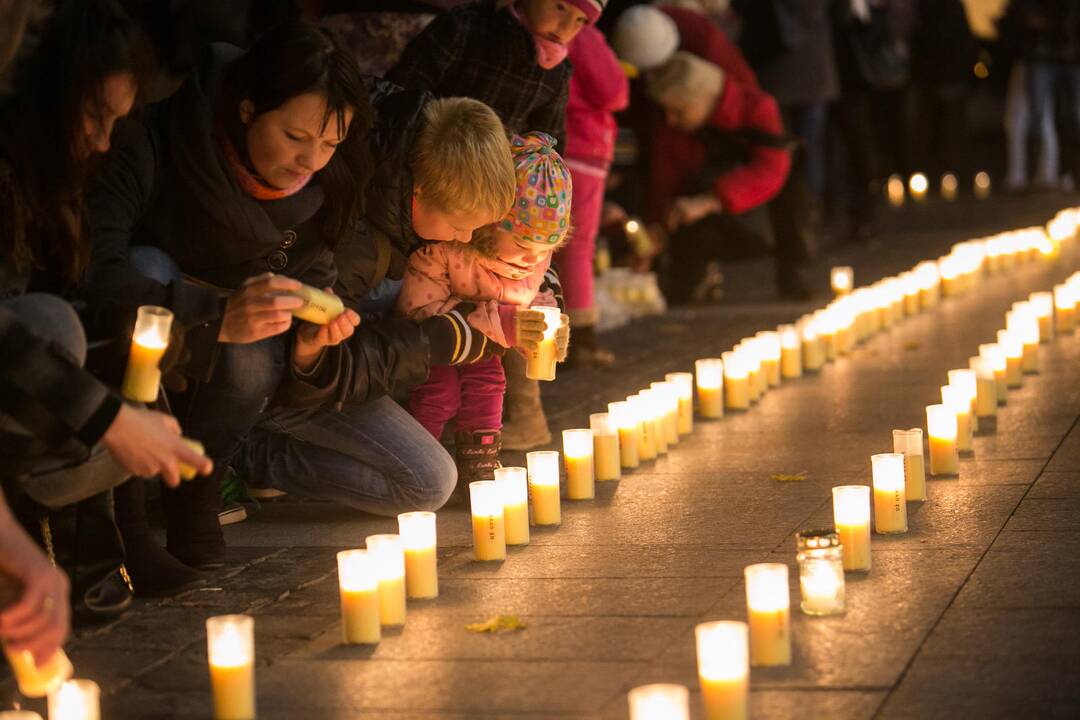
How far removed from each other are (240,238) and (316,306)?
472 millimetres

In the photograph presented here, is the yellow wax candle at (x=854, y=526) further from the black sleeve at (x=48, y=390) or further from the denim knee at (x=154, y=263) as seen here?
the black sleeve at (x=48, y=390)

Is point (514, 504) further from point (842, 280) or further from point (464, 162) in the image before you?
point (842, 280)

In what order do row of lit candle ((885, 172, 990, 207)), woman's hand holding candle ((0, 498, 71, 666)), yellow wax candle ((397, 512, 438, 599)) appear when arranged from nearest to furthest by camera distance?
woman's hand holding candle ((0, 498, 71, 666)), yellow wax candle ((397, 512, 438, 599)), row of lit candle ((885, 172, 990, 207))

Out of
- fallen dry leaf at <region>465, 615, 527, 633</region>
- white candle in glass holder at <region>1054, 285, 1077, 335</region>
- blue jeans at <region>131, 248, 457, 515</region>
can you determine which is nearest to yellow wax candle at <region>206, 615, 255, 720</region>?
fallen dry leaf at <region>465, 615, 527, 633</region>

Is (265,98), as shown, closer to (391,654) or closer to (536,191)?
(536,191)

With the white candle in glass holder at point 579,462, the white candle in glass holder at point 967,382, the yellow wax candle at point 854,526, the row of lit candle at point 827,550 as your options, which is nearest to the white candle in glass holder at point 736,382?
the row of lit candle at point 827,550

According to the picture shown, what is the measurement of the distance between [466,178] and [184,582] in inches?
52.6

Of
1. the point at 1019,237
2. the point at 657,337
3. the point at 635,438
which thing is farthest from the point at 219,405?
the point at 1019,237

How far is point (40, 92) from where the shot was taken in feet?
13.3

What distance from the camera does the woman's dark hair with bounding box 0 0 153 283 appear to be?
158 inches

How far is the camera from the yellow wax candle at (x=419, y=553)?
439 centimetres

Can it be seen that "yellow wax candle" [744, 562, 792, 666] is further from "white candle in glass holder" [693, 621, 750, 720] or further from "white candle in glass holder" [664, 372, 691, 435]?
"white candle in glass holder" [664, 372, 691, 435]

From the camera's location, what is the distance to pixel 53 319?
148 inches

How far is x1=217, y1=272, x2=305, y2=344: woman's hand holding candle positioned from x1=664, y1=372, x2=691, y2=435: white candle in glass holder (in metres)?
2.42
